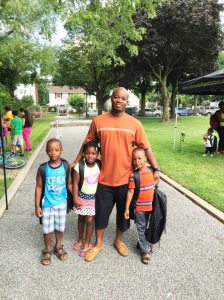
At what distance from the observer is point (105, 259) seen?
12.8 feet

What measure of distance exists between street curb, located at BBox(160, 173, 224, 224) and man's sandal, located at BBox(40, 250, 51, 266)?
2.79m

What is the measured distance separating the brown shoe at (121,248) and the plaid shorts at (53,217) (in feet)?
2.57

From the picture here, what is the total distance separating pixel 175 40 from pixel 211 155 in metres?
17.7

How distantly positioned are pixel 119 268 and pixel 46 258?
2.83 ft

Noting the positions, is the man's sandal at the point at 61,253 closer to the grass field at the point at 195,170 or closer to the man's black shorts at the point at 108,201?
the man's black shorts at the point at 108,201

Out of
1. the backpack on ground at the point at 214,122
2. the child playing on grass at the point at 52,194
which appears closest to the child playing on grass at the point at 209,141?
the backpack on ground at the point at 214,122

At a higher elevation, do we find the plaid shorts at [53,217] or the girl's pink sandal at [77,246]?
the plaid shorts at [53,217]

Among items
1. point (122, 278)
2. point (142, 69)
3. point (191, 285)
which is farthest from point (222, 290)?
point (142, 69)

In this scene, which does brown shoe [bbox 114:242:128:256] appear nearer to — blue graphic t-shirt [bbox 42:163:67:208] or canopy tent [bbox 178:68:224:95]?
blue graphic t-shirt [bbox 42:163:67:208]

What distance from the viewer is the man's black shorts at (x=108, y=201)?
12.3 feet

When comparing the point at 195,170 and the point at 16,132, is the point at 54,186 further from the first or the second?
the point at 16,132

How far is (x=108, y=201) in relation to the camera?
3830mm

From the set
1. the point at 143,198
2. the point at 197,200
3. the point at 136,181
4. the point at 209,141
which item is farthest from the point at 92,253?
the point at 209,141

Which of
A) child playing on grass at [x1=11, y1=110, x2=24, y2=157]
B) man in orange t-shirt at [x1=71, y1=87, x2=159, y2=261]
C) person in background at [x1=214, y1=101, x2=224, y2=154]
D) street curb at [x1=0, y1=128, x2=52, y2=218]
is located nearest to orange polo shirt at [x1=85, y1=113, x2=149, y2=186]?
man in orange t-shirt at [x1=71, y1=87, x2=159, y2=261]
